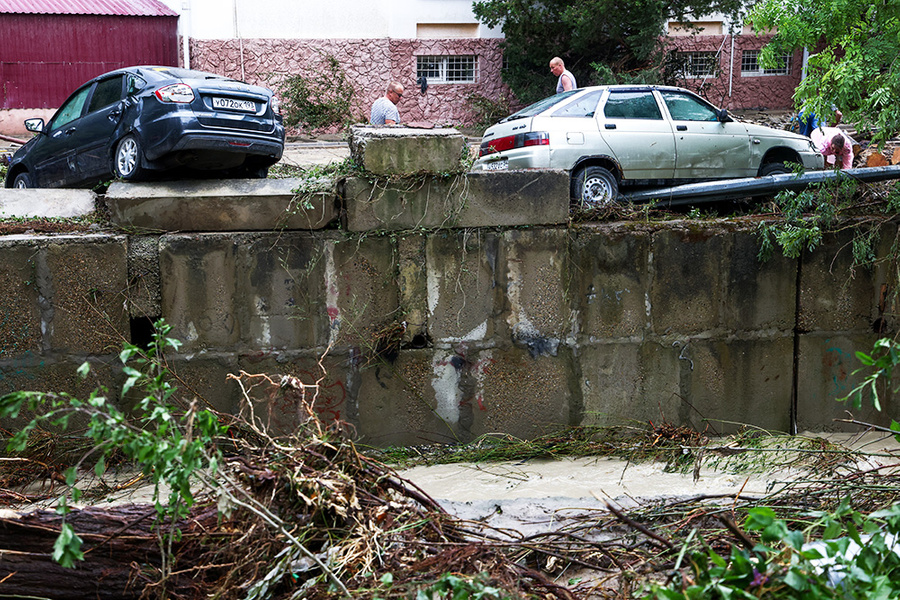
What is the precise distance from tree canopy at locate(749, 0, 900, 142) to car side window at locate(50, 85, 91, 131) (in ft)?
22.3

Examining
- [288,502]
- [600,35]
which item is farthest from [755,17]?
[600,35]

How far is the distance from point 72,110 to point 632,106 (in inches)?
248

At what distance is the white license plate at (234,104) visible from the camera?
24.3 ft

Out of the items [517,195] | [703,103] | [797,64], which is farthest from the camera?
[797,64]

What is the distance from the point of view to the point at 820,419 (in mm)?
7617

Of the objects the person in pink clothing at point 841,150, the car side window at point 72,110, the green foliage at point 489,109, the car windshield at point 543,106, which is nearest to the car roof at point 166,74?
the car side window at point 72,110

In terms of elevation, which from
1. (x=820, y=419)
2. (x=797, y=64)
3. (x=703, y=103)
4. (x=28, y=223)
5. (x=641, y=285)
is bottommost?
(x=820, y=419)

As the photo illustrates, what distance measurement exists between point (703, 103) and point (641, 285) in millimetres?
4077

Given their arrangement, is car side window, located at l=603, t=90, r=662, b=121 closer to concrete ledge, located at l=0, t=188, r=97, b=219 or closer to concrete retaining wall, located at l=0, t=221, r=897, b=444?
concrete retaining wall, located at l=0, t=221, r=897, b=444

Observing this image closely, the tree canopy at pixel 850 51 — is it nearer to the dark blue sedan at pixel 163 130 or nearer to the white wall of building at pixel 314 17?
the dark blue sedan at pixel 163 130

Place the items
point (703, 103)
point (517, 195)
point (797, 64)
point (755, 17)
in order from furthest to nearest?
1. point (797, 64)
2. point (703, 103)
3. point (755, 17)
4. point (517, 195)

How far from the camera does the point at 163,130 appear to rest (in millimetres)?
7102

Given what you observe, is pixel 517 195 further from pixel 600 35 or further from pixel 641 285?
pixel 600 35

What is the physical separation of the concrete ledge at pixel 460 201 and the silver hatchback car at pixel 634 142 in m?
1.96
